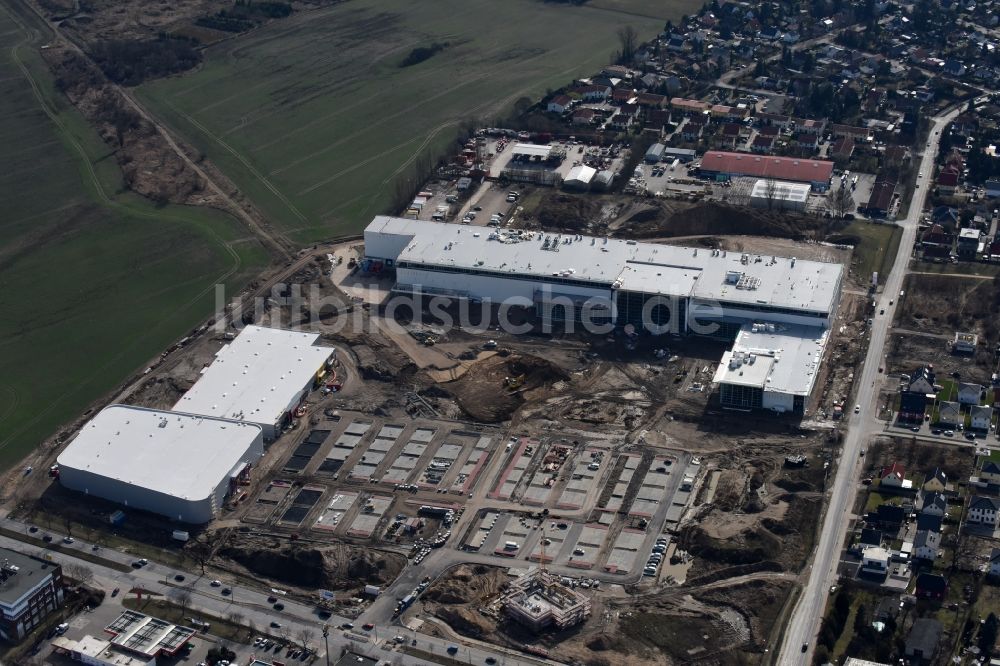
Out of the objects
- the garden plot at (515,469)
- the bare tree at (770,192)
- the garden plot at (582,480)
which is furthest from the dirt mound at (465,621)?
the bare tree at (770,192)

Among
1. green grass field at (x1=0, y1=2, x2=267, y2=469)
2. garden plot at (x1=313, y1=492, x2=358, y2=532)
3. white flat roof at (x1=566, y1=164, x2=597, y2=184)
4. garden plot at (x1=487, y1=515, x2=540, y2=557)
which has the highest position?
white flat roof at (x1=566, y1=164, x2=597, y2=184)

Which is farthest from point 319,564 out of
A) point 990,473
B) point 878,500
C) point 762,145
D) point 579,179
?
point 762,145

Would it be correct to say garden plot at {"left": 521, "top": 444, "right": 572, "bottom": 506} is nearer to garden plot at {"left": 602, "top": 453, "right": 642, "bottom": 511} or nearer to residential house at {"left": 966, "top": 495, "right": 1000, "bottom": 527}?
garden plot at {"left": 602, "top": 453, "right": 642, "bottom": 511}

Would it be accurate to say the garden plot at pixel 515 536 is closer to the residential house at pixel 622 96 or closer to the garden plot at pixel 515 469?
the garden plot at pixel 515 469

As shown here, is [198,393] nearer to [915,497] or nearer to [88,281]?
[88,281]

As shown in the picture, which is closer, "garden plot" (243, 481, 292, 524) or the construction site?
the construction site

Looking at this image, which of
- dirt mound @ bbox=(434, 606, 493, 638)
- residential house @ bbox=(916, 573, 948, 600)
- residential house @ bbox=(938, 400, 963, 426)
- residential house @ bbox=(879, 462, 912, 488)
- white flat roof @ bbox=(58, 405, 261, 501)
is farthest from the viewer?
residential house @ bbox=(938, 400, 963, 426)

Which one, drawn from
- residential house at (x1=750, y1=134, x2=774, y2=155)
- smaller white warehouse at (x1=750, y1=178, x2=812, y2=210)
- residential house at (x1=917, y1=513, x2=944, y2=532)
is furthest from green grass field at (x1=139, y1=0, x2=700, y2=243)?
residential house at (x1=917, y1=513, x2=944, y2=532)
